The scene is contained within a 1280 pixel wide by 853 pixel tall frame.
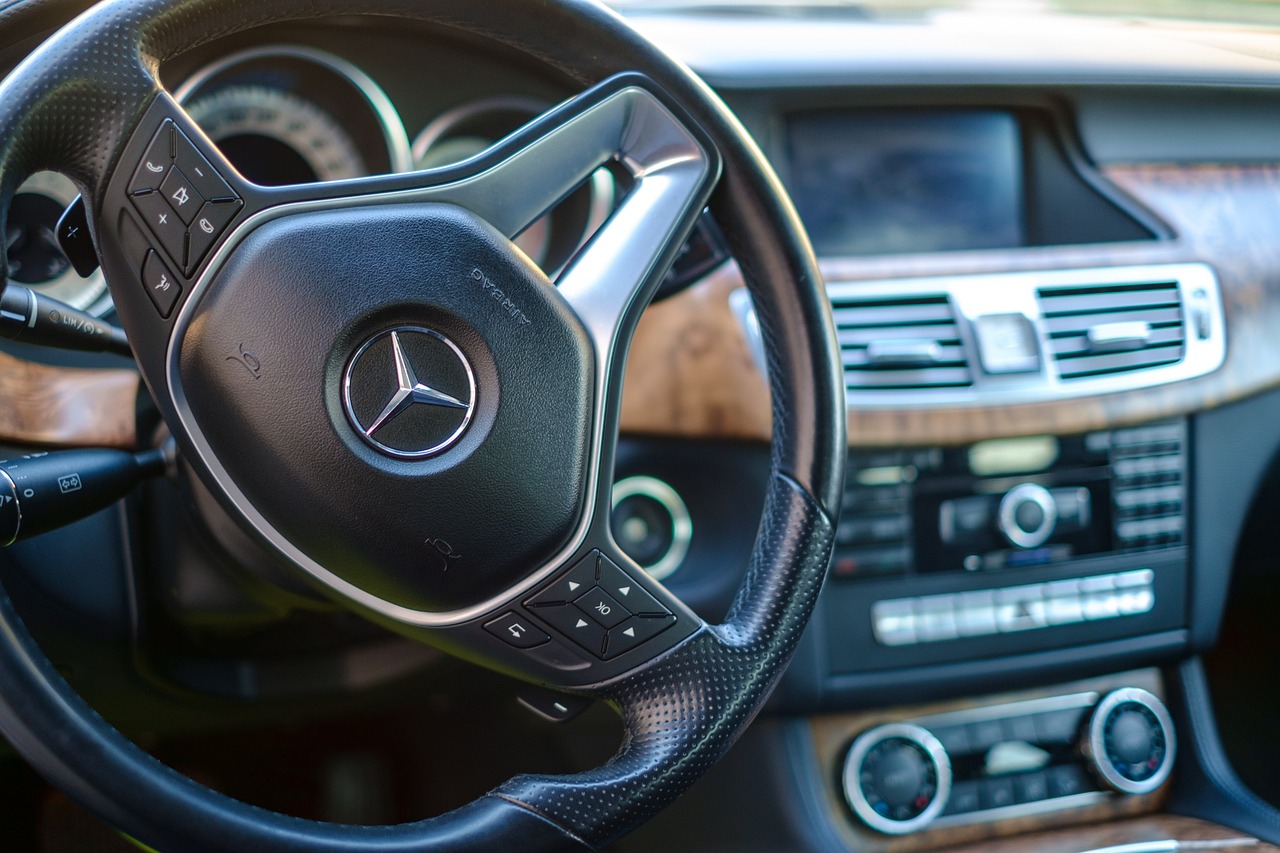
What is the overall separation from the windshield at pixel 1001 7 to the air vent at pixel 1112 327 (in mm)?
474

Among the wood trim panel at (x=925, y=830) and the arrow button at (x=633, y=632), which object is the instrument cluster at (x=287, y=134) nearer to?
the arrow button at (x=633, y=632)

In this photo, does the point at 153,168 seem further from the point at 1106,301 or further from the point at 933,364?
the point at 1106,301

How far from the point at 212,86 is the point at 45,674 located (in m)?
0.63

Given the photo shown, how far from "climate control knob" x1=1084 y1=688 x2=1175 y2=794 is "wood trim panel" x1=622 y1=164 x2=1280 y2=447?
13.6 inches

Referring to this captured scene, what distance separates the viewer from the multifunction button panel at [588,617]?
87 centimetres

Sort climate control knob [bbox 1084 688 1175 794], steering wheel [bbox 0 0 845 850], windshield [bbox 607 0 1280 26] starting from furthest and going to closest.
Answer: windshield [bbox 607 0 1280 26] → climate control knob [bbox 1084 688 1175 794] → steering wheel [bbox 0 0 845 850]

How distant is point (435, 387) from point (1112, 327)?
859 mm

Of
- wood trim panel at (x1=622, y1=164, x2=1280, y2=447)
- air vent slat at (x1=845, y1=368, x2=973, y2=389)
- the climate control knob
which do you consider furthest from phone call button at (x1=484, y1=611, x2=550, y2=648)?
the climate control knob

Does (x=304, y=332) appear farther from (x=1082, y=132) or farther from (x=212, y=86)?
(x=1082, y=132)

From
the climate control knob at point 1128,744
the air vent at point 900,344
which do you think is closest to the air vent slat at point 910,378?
the air vent at point 900,344

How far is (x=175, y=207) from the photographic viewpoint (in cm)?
80

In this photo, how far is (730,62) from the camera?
129 centimetres

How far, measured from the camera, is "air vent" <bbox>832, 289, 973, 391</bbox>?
4.22 ft

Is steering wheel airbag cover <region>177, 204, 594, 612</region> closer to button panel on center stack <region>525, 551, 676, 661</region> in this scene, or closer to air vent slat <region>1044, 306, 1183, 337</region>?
button panel on center stack <region>525, 551, 676, 661</region>
